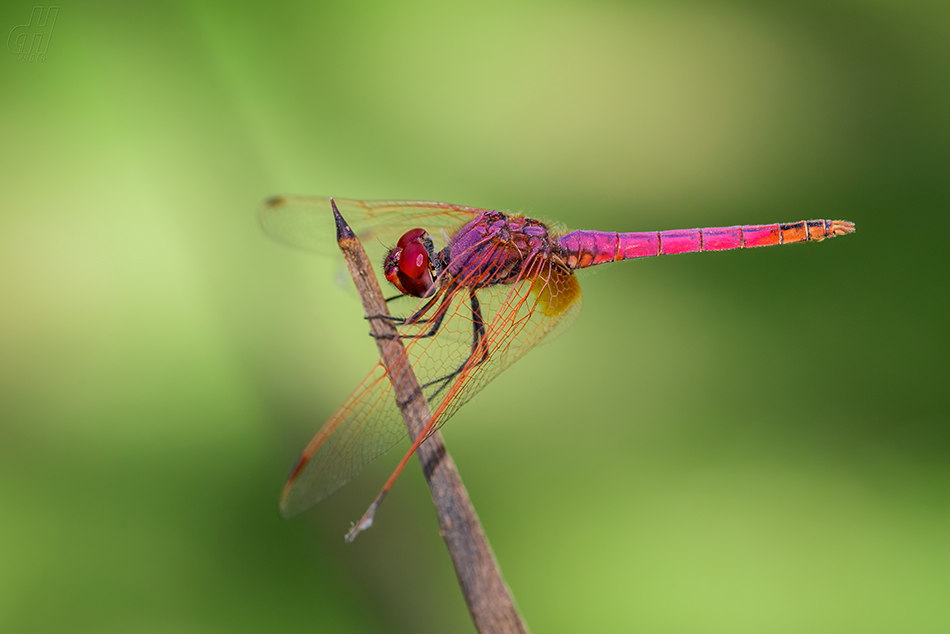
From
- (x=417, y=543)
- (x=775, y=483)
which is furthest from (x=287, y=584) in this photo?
(x=775, y=483)

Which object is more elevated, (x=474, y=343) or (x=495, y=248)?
(x=495, y=248)

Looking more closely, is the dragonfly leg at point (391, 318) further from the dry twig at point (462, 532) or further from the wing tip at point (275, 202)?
the wing tip at point (275, 202)

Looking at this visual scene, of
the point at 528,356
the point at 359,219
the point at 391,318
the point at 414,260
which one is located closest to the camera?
the point at 391,318

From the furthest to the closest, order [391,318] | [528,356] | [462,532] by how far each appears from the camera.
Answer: [528,356] → [391,318] → [462,532]

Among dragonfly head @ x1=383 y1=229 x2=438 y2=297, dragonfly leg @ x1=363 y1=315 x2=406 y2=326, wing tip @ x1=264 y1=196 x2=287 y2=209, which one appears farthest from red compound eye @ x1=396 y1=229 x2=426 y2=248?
wing tip @ x1=264 y1=196 x2=287 y2=209

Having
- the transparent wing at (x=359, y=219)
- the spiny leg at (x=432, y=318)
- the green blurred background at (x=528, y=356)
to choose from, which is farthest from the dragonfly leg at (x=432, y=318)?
the green blurred background at (x=528, y=356)

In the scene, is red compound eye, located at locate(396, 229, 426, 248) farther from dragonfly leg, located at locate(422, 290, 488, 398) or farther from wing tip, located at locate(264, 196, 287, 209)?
wing tip, located at locate(264, 196, 287, 209)

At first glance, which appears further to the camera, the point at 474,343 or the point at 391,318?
the point at 474,343

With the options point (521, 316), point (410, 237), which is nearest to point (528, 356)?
point (521, 316)

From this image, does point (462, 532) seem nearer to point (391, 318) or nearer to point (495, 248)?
point (391, 318)
